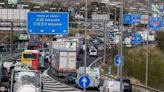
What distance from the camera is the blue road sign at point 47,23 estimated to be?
4253 centimetres

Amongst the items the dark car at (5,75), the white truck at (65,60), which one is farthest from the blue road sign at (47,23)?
the white truck at (65,60)

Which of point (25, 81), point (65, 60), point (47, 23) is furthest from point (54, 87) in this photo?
point (25, 81)

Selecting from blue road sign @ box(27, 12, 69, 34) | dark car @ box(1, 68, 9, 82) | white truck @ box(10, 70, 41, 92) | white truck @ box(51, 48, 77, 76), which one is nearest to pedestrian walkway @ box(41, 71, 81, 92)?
white truck @ box(51, 48, 77, 76)

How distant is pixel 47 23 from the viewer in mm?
42531

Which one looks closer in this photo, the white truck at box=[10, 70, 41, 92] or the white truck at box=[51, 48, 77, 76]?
the white truck at box=[10, 70, 41, 92]

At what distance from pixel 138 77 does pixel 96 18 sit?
56505mm

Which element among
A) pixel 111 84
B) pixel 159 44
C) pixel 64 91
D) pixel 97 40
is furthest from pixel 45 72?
pixel 97 40

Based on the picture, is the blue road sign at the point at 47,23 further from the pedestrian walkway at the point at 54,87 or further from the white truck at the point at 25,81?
the white truck at the point at 25,81

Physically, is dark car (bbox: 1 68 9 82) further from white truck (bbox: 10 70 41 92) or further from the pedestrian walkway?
white truck (bbox: 10 70 41 92)

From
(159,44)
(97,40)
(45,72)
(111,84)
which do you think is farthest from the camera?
(97,40)

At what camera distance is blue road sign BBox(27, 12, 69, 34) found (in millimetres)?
42531

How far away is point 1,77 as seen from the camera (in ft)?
136

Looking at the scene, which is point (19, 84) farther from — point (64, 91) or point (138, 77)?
point (138, 77)

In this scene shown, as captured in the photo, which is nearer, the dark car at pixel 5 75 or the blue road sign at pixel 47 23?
the dark car at pixel 5 75
